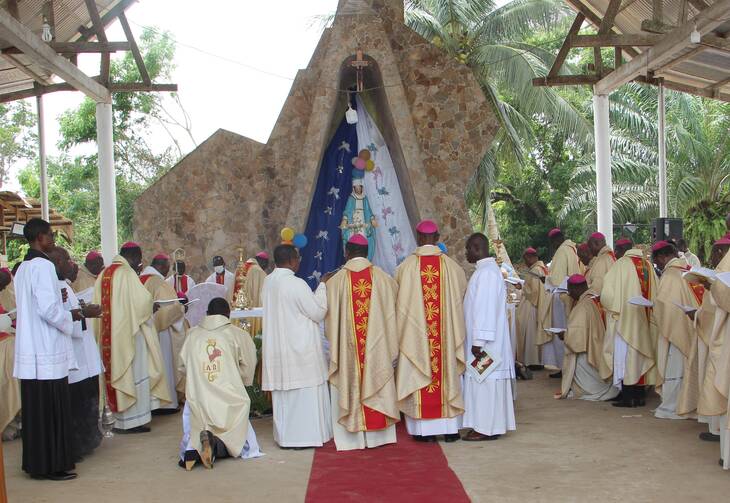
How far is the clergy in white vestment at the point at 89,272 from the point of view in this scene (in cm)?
1047

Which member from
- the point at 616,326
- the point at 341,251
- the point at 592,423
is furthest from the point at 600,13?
the point at 592,423

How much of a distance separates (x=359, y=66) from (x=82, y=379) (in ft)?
22.5

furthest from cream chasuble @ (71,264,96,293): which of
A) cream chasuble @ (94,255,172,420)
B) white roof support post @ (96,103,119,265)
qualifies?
white roof support post @ (96,103,119,265)

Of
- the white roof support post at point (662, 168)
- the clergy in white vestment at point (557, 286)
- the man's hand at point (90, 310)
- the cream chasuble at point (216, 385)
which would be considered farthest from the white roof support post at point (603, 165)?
the man's hand at point (90, 310)

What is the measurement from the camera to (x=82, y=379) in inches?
288

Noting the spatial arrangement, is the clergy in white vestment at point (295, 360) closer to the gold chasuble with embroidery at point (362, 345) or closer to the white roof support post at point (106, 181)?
the gold chasuble with embroidery at point (362, 345)

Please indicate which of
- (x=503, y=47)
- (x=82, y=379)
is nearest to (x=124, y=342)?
(x=82, y=379)

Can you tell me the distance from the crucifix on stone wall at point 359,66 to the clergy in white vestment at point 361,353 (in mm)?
5188

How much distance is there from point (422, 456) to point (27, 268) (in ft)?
11.9

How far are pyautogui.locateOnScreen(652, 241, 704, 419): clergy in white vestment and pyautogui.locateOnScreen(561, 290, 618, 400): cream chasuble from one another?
967 mm

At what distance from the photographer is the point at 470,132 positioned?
508 inches

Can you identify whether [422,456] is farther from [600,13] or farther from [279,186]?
[600,13]

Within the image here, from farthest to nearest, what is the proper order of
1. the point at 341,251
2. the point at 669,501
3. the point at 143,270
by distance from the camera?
the point at 341,251
the point at 143,270
the point at 669,501

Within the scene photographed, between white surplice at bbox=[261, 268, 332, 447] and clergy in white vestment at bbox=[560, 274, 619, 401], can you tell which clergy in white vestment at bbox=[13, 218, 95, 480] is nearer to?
white surplice at bbox=[261, 268, 332, 447]
